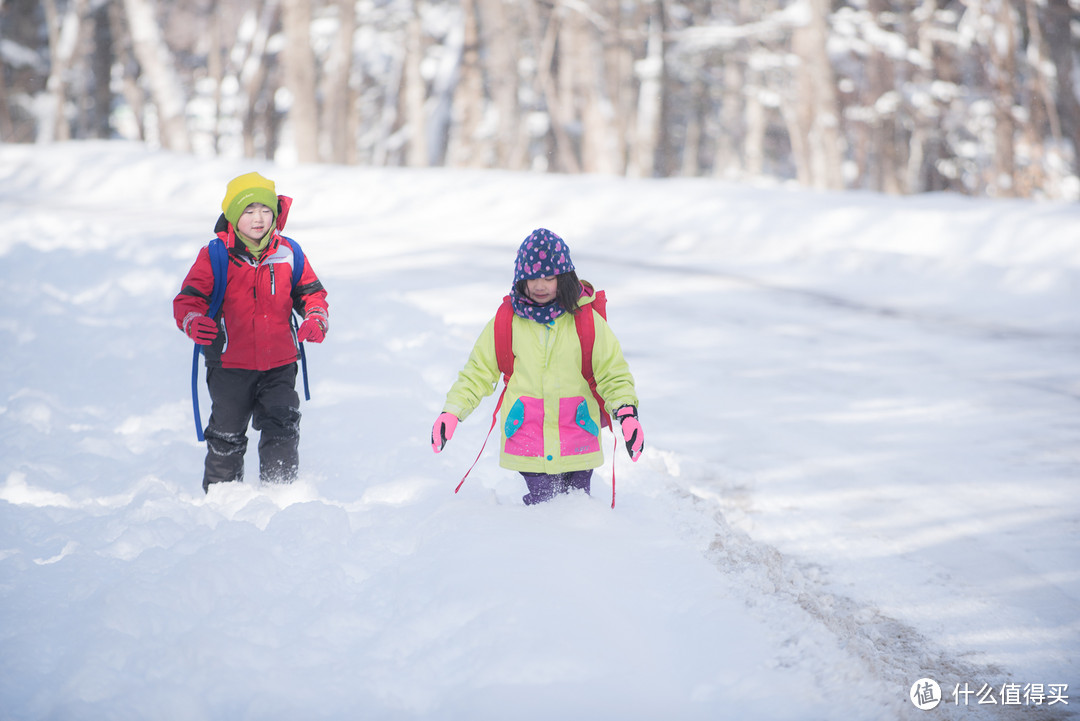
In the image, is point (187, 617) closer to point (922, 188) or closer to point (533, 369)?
point (533, 369)

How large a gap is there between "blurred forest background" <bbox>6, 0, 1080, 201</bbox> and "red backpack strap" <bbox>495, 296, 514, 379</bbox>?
13.7 m

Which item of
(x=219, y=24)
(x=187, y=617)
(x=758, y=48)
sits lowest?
(x=187, y=617)

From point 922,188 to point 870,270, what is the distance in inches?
693

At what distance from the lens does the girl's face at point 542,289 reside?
3168mm

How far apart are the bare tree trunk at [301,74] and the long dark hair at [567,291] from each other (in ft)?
Answer: 54.9

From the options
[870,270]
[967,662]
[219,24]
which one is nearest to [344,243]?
[870,270]

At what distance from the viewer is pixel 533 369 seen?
3248 mm

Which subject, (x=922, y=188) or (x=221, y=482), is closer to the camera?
(x=221, y=482)

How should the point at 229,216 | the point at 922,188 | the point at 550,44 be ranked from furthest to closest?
the point at 922,188 < the point at 550,44 < the point at 229,216

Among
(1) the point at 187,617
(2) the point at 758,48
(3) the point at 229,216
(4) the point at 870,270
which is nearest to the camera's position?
(1) the point at 187,617

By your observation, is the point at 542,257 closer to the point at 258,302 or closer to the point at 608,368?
the point at 608,368

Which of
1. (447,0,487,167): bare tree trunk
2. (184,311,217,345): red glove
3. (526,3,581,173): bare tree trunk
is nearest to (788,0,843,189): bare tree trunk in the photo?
(526,3,581,173): bare tree trunk

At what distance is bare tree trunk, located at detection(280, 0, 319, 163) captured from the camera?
59.2 feet

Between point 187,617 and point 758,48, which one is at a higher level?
point 758,48
